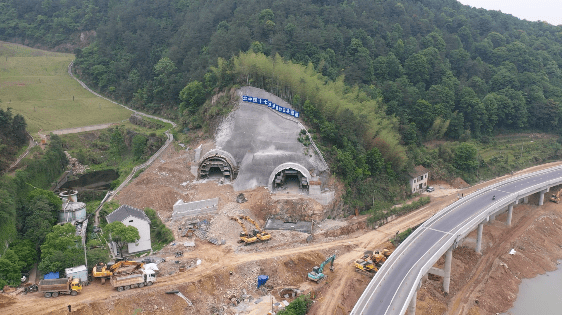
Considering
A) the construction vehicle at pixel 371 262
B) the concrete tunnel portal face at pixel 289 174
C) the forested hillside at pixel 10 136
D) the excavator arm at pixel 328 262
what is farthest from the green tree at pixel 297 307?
the forested hillside at pixel 10 136

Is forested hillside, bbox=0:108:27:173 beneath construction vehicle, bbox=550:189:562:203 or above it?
above

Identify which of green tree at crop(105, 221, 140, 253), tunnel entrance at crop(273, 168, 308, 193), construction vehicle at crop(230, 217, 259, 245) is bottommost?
construction vehicle at crop(230, 217, 259, 245)

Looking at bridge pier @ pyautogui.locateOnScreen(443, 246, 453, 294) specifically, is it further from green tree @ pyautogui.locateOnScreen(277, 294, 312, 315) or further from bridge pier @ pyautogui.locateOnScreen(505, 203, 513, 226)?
bridge pier @ pyautogui.locateOnScreen(505, 203, 513, 226)

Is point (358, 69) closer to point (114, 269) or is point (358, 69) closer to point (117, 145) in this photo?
point (117, 145)

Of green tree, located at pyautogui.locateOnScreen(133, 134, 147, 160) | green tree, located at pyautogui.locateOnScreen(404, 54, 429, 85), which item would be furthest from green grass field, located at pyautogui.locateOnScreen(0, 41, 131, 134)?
green tree, located at pyautogui.locateOnScreen(404, 54, 429, 85)

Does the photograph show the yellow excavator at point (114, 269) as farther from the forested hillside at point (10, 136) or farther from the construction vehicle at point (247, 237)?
the forested hillside at point (10, 136)

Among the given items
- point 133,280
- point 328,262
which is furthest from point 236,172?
point 133,280
